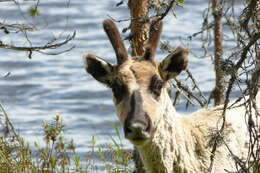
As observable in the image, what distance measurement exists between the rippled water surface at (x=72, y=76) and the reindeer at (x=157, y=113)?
20.3 ft

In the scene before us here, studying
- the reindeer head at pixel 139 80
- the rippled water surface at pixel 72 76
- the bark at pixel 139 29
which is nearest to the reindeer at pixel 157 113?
the reindeer head at pixel 139 80

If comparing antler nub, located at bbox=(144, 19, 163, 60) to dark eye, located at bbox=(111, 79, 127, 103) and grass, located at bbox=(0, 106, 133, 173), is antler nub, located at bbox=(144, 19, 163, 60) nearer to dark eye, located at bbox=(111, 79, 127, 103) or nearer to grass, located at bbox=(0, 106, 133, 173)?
dark eye, located at bbox=(111, 79, 127, 103)

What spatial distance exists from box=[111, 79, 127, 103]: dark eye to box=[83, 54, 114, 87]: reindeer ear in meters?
0.19

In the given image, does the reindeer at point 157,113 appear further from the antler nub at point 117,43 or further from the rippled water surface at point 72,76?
the rippled water surface at point 72,76

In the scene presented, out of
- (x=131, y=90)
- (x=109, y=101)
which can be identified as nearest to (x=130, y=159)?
(x=131, y=90)

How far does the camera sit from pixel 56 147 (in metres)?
9.76

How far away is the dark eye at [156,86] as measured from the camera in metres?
7.33

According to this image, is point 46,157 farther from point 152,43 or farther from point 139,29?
point 152,43

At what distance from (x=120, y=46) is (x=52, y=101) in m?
9.08

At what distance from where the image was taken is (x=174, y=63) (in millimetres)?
7621

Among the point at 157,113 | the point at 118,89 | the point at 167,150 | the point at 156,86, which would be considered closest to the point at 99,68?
the point at 118,89

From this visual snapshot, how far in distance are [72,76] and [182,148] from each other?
1009 cm

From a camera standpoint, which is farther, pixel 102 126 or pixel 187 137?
pixel 102 126

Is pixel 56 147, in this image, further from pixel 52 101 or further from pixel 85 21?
pixel 85 21
